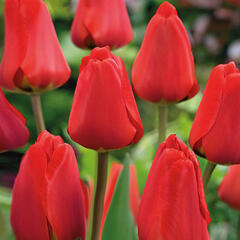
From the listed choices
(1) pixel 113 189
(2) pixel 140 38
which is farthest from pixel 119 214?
(2) pixel 140 38

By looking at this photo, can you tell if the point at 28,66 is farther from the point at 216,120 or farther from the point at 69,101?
the point at 69,101

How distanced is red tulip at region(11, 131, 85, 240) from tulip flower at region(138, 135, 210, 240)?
1.6 inches

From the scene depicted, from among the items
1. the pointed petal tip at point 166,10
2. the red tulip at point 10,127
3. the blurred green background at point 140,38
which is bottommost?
the blurred green background at point 140,38

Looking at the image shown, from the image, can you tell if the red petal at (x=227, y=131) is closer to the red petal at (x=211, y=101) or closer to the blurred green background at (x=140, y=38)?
the red petal at (x=211, y=101)

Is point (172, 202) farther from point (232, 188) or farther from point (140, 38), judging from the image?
point (140, 38)

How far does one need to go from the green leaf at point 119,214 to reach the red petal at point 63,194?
0.08m

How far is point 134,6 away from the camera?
170cm

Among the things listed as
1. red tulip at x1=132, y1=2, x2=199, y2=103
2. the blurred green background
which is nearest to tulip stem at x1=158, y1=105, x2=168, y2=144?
red tulip at x1=132, y1=2, x2=199, y2=103

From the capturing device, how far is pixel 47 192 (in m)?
0.31

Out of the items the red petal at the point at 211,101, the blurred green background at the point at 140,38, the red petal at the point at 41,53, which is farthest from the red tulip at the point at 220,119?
the blurred green background at the point at 140,38

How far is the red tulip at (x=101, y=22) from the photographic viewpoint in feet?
1.40

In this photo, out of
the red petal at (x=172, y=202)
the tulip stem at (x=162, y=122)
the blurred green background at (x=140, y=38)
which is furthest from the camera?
the blurred green background at (x=140, y=38)

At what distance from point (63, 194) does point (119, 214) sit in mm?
103

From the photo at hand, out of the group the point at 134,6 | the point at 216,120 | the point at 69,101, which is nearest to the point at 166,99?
the point at 216,120
